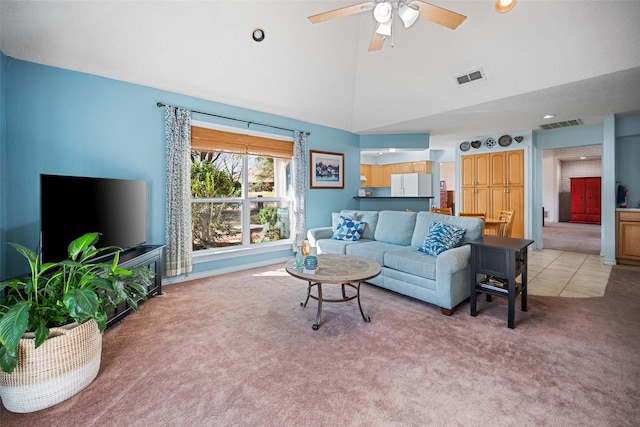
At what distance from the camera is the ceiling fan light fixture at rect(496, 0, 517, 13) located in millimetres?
2727

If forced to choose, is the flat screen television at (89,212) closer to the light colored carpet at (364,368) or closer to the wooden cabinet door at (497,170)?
the light colored carpet at (364,368)

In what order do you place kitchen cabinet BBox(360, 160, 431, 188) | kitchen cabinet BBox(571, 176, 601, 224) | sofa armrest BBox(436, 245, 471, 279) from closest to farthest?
sofa armrest BBox(436, 245, 471, 279) < kitchen cabinet BBox(360, 160, 431, 188) < kitchen cabinet BBox(571, 176, 601, 224)

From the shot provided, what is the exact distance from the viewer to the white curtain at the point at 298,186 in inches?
196

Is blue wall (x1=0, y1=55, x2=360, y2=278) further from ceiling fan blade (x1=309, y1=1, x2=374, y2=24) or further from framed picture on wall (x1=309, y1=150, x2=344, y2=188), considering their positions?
ceiling fan blade (x1=309, y1=1, x2=374, y2=24)

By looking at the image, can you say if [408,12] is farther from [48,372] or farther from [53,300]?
[48,372]

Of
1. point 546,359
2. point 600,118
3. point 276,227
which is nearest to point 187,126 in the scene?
point 276,227

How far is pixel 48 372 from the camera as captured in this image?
158 cm

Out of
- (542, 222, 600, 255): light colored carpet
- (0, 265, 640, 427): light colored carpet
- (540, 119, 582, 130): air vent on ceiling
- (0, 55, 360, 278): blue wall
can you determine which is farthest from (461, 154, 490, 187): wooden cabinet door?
(0, 55, 360, 278): blue wall

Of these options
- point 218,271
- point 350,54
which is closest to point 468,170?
point 350,54

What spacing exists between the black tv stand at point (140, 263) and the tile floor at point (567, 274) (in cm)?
444

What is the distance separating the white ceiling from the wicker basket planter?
2819mm

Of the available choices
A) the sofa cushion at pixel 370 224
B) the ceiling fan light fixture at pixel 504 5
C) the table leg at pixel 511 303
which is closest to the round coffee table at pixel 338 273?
the table leg at pixel 511 303

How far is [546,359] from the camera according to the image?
2.02 meters

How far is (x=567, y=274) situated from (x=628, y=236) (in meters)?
1.65
